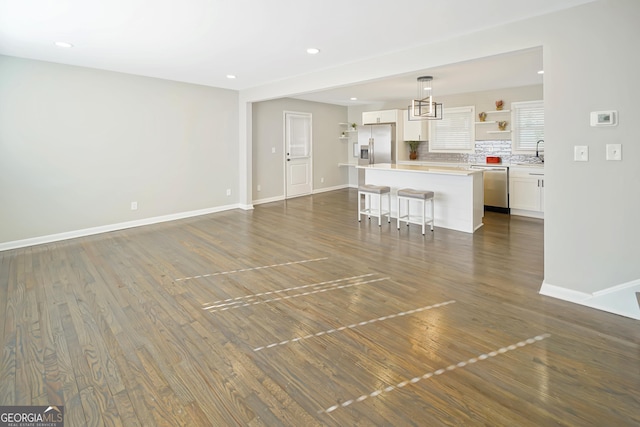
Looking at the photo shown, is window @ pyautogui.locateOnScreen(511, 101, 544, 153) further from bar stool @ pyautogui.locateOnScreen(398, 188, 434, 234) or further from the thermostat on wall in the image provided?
the thermostat on wall

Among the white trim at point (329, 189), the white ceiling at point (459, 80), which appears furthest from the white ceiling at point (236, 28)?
the white trim at point (329, 189)

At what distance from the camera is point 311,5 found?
2.99 metres

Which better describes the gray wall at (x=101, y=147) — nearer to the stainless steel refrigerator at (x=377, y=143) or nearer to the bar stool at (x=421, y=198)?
the stainless steel refrigerator at (x=377, y=143)

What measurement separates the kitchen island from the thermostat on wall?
2419 mm

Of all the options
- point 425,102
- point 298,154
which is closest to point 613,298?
point 425,102

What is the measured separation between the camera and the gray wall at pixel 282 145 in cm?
797

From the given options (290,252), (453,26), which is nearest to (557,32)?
(453,26)

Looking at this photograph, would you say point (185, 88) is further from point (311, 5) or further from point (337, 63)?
point (311, 5)

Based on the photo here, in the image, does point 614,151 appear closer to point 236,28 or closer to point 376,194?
point 236,28

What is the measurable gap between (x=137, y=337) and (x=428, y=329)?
2117mm

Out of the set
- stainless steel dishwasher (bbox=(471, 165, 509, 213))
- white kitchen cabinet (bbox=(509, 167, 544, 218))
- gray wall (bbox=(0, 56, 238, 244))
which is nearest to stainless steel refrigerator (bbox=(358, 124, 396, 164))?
stainless steel dishwasher (bbox=(471, 165, 509, 213))

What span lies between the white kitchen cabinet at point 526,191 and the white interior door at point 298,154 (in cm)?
474

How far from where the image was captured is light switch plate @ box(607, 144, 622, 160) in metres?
2.74

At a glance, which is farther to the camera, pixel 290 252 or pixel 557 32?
pixel 290 252
